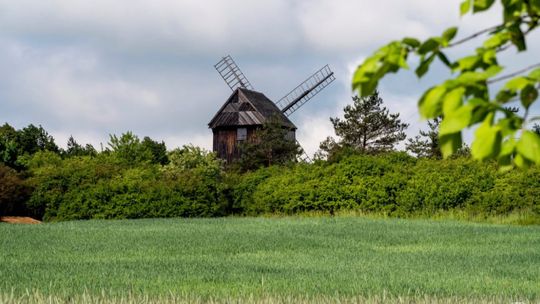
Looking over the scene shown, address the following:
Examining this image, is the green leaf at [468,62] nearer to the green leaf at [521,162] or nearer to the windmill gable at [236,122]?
the green leaf at [521,162]

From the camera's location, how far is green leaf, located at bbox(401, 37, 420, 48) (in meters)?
2.28

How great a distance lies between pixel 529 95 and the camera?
2275 millimetres

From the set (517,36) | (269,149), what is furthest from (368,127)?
(517,36)

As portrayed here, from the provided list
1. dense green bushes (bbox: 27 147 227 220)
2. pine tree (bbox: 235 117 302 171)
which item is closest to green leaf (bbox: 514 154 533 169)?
dense green bushes (bbox: 27 147 227 220)

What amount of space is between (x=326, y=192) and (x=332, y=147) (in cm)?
1689

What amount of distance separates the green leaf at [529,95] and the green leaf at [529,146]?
14cm

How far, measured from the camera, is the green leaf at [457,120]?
81.0 inches

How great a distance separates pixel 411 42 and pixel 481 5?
24 cm

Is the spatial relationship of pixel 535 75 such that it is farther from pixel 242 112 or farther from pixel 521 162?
pixel 242 112

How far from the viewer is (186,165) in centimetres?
3625

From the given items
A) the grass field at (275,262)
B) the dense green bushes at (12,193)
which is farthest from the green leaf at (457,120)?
the dense green bushes at (12,193)

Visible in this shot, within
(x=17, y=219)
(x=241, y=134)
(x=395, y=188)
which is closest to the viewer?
(x=395, y=188)

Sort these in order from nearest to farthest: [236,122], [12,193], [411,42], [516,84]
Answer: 1. [516,84]
2. [411,42]
3. [12,193]
4. [236,122]

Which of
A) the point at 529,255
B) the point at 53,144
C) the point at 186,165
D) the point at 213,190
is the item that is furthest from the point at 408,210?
the point at 53,144
